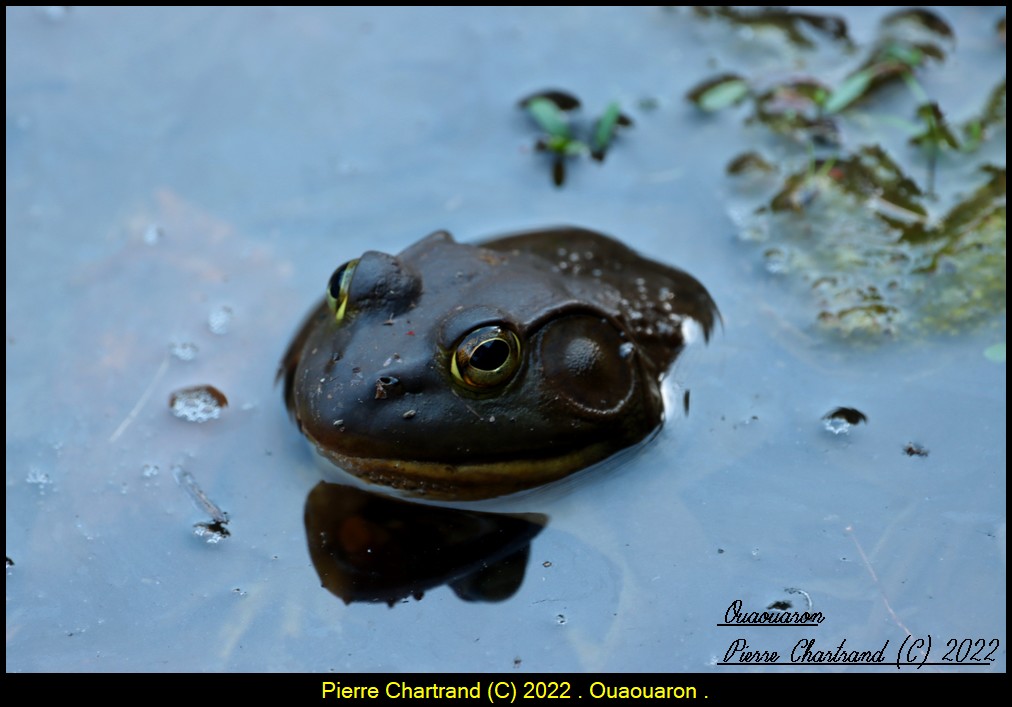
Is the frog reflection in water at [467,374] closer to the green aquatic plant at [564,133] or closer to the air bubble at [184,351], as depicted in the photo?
the air bubble at [184,351]

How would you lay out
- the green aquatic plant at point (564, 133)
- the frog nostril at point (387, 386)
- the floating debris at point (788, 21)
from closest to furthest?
1. the frog nostril at point (387, 386)
2. the green aquatic plant at point (564, 133)
3. the floating debris at point (788, 21)

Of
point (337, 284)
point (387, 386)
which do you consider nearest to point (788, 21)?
point (337, 284)

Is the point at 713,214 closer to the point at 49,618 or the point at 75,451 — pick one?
the point at 75,451

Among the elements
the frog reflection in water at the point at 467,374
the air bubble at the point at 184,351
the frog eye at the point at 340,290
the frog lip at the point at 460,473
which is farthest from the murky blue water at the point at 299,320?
the frog eye at the point at 340,290

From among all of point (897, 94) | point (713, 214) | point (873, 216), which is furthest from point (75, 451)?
point (897, 94)

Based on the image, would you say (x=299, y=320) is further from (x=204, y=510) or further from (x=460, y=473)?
(x=460, y=473)

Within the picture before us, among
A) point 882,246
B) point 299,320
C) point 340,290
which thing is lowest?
point 299,320

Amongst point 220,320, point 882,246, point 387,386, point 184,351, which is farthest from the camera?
point 882,246
